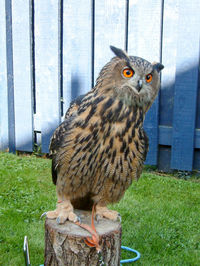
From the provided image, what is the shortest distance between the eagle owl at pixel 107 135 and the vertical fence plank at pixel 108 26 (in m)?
2.59

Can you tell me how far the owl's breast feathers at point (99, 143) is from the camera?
6.66 feet

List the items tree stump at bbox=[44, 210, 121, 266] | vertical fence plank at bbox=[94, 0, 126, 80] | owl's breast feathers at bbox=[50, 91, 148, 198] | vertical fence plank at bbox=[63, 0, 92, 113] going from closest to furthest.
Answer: owl's breast feathers at bbox=[50, 91, 148, 198], tree stump at bbox=[44, 210, 121, 266], vertical fence plank at bbox=[94, 0, 126, 80], vertical fence plank at bbox=[63, 0, 92, 113]

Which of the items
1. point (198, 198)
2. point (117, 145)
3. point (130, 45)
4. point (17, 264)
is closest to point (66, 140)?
point (117, 145)

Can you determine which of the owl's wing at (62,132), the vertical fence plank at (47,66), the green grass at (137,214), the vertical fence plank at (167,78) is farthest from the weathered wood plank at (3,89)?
the owl's wing at (62,132)

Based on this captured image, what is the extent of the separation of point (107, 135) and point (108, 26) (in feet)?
9.77

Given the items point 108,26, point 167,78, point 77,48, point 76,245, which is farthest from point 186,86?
point 76,245

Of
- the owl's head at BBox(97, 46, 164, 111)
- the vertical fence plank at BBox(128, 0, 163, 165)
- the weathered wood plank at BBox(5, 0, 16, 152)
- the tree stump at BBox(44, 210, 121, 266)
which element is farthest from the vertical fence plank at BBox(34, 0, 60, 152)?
the owl's head at BBox(97, 46, 164, 111)

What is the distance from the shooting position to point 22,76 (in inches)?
206

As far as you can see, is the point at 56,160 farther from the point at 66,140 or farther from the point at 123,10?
the point at 123,10

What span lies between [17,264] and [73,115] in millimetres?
1527

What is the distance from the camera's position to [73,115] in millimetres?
2205

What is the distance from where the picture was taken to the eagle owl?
196cm

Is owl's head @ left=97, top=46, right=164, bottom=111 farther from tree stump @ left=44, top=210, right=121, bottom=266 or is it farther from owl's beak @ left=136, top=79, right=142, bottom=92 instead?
tree stump @ left=44, top=210, right=121, bottom=266

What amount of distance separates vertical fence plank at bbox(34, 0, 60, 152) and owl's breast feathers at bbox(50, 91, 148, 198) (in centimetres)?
290
